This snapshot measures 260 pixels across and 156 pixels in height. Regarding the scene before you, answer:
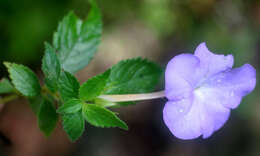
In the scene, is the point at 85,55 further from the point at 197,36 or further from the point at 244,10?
the point at 244,10

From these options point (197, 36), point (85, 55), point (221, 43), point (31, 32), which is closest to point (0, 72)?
point (31, 32)

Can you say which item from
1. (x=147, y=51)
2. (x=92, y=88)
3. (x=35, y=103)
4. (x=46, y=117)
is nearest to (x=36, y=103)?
(x=35, y=103)

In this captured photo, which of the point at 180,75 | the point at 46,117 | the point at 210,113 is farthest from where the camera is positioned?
the point at 46,117

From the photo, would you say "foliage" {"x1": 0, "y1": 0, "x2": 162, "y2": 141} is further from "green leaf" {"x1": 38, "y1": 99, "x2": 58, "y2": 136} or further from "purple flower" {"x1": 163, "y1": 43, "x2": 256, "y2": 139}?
"purple flower" {"x1": 163, "y1": 43, "x2": 256, "y2": 139}

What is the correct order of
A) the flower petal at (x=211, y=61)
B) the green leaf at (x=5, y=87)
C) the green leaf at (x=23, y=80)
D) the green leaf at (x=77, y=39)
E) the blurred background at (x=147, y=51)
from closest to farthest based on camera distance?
the flower petal at (x=211, y=61) → the green leaf at (x=23, y=80) → the green leaf at (x=5, y=87) → the green leaf at (x=77, y=39) → the blurred background at (x=147, y=51)

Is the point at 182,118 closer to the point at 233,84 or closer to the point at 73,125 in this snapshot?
the point at 233,84

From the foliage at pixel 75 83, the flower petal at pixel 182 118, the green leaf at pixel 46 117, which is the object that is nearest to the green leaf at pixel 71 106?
the foliage at pixel 75 83

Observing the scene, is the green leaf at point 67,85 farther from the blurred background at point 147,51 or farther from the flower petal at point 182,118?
the blurred background at point 147,51

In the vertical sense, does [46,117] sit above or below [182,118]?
above
